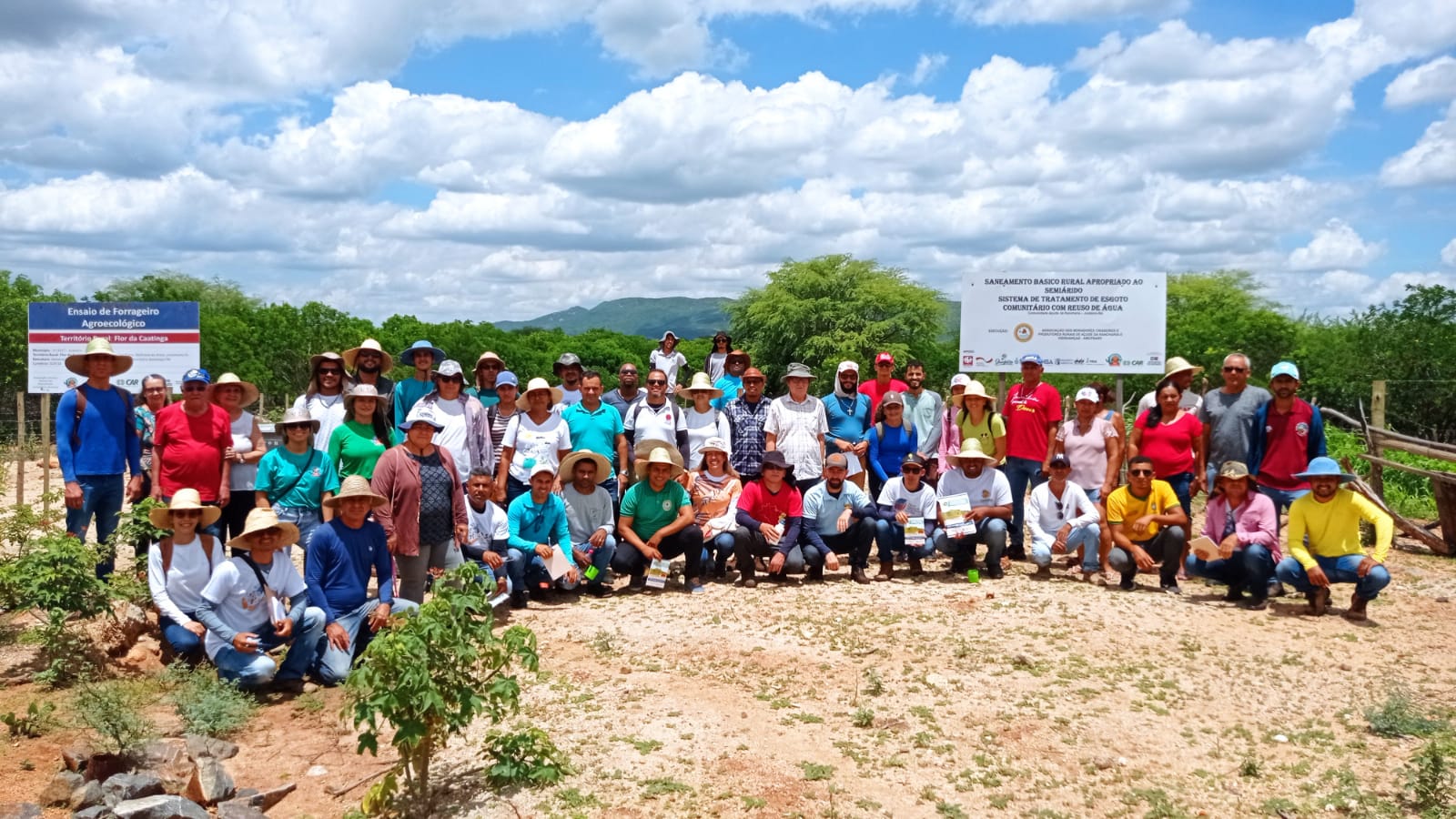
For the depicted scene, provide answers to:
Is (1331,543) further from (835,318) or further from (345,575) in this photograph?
(835,318)

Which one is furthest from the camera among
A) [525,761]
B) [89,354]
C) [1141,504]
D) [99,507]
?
[1141,504]

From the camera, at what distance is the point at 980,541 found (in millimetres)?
9305

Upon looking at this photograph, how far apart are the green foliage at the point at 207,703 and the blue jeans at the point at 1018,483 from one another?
6282 mm

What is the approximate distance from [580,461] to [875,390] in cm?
313

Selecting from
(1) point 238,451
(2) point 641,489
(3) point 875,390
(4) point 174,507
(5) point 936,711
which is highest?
(3) point 875,390

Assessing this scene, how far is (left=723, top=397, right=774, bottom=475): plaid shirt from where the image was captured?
9680 mm

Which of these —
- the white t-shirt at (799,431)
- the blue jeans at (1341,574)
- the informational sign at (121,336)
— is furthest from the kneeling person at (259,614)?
the blue jeans at (1341,574)

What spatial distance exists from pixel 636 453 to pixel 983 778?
481 centimetres

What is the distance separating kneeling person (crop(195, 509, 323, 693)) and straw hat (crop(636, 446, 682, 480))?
9.55 feet

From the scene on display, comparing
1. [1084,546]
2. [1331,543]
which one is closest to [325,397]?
[1084,546]

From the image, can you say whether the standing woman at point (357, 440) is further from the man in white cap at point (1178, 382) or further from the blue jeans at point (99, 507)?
the man in white cap at point (1178, 382)

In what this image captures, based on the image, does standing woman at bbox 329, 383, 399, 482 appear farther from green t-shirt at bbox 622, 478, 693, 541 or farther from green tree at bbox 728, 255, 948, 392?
green tree at bbox 728, 255, 948, 392

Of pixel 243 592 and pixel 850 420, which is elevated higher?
pixel 850 420

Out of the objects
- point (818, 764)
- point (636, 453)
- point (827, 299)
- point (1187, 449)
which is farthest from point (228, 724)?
point (827, 299)
